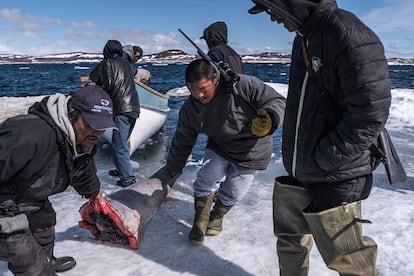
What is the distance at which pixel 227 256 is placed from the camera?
3.25 m

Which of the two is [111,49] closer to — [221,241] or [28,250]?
[221,241]

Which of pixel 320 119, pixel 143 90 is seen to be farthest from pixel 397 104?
pixel 320 119

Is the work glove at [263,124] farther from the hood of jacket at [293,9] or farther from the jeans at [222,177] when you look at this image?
the hood of jacket at [293,9]

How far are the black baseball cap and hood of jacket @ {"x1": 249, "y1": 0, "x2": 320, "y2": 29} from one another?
3.55 ft

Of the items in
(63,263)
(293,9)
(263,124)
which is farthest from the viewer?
(63,263)

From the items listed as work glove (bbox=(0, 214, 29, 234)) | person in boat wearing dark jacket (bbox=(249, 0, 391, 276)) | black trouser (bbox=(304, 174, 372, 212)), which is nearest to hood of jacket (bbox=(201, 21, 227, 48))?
person in boat wearing dark jacket (bbox=(249, 0, 391, 276))

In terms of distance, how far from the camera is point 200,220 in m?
3.52

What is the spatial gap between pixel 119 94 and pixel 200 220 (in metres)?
2.57

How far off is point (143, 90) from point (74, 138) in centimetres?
615

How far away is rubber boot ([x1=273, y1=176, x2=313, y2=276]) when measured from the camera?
7.74 ft

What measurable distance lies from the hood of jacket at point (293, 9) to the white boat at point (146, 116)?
5.84 m

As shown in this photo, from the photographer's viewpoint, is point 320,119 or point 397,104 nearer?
point 320,119

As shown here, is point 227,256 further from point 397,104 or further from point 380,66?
point 397,104

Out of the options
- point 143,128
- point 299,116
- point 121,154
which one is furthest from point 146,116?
point 299,116
